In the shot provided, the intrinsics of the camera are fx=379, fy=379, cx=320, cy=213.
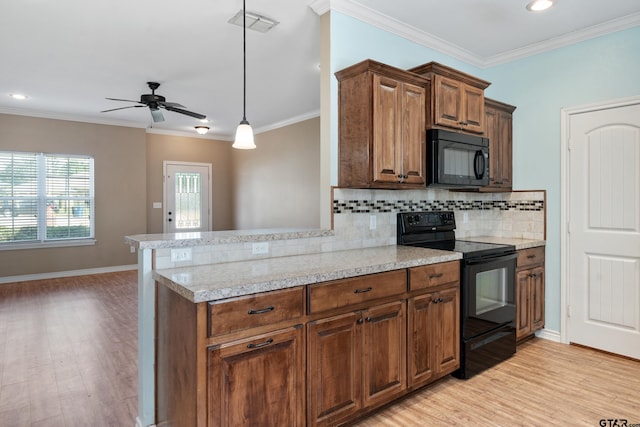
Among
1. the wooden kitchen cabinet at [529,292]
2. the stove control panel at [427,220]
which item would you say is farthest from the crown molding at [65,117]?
the wooden kitchen cabinet at [529,292]

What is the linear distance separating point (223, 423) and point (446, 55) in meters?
3.50

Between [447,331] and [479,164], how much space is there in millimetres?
1400

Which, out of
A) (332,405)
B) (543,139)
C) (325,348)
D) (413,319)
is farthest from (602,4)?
(332,405)

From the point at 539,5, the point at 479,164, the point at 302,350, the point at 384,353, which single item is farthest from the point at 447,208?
the point at 302,350

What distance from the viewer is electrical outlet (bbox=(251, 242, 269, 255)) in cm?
234

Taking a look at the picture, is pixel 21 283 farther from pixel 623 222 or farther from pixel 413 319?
pixel 623 222

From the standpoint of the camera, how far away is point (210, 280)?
172 cm

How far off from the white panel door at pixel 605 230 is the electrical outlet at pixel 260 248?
8.97 feet

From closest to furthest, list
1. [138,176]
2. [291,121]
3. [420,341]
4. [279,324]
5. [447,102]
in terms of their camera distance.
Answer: [279,324]
[420,341]
[447,102]
[291,121]
[138,176]

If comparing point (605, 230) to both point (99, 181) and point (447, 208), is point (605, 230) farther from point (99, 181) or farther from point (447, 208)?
point (99, 181)

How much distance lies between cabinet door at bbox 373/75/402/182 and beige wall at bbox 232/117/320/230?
3639 millimetres

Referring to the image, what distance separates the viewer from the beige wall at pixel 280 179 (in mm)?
6457

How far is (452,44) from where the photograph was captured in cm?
352

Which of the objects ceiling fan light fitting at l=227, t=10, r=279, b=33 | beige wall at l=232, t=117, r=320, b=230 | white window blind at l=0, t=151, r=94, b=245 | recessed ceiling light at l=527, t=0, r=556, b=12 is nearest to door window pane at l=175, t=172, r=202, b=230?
beige wall at l=232, t=117, r=320, b=230
